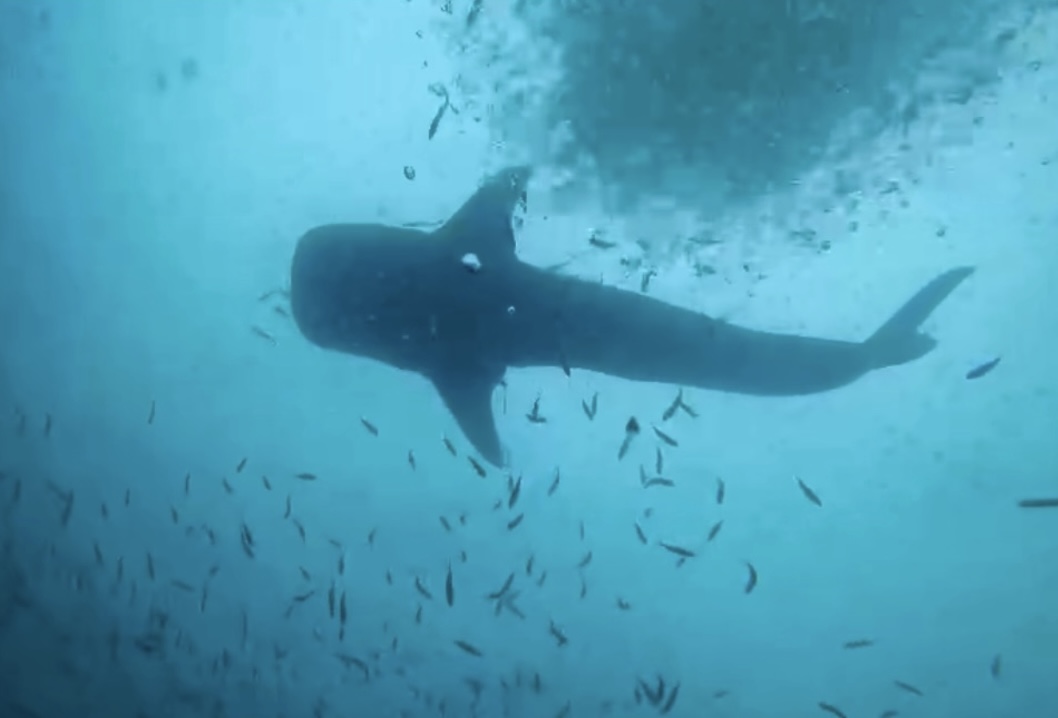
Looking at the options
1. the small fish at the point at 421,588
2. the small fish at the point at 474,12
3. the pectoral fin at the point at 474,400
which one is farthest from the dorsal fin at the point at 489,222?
the small fish at the point at 421,588

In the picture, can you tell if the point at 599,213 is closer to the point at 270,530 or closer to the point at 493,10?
the point at 493,10

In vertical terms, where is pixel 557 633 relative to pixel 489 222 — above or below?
below

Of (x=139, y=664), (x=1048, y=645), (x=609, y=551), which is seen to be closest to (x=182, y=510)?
(x=139, y=664)

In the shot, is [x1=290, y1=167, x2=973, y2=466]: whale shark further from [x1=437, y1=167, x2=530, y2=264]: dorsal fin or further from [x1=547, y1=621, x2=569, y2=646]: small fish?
[x1=547, y1=621, x2=569, y2=646]: small fish

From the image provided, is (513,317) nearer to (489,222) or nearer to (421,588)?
(489,222)

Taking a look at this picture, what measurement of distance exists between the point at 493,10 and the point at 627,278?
11.4 feet

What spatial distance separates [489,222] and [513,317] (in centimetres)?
89

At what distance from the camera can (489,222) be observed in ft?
26.0

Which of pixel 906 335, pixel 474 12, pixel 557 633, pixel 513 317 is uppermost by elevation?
pixel 474 12

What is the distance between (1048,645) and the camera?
17781 mm

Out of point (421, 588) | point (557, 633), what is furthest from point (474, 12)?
point (557, 633)

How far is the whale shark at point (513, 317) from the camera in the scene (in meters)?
7.89

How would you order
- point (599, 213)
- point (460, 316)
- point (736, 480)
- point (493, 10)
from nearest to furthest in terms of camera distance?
point (460, 316) → point (493, 10) → point (599, 213) → point (736, 480)

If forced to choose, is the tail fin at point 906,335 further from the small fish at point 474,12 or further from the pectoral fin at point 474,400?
the small fish at point 474,12
